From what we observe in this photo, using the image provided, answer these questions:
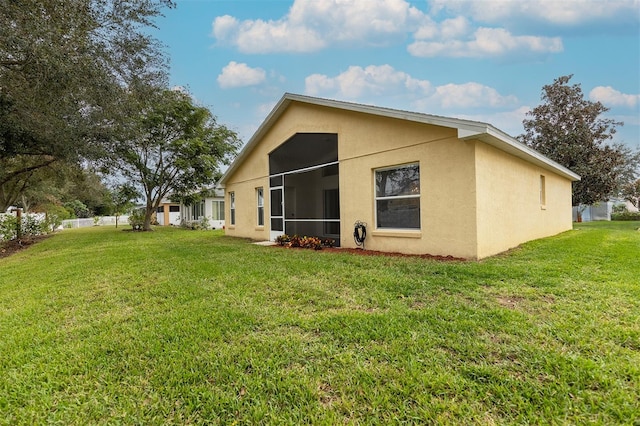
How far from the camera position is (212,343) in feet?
10.6

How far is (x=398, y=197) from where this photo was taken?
8.27 metres

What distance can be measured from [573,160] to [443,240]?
20.1 metres

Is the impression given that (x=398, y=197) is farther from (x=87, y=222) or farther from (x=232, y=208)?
(x=87, y=222)

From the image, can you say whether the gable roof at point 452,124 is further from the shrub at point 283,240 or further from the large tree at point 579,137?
the large tree at point 579,137

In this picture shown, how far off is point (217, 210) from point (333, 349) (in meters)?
24.4

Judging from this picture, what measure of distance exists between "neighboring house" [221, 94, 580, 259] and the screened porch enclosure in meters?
0.05

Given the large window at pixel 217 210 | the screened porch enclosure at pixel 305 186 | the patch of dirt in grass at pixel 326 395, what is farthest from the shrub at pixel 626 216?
the patch of dirt in grass at pixel 326 395

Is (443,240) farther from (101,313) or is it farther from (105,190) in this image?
(105,190)

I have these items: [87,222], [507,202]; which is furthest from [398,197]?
[87,222]

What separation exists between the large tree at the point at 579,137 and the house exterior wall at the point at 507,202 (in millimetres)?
12334

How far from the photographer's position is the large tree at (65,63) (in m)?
6.96

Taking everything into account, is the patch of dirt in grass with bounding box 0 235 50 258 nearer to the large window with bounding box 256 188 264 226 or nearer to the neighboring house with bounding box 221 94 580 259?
the large window with bounding box 256 188 264 226

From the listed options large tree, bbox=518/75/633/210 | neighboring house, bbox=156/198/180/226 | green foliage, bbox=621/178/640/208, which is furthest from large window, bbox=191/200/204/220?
green foliage, bbox=621/178/640/208

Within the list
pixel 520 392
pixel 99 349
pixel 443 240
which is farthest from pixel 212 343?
pixel 443 240
